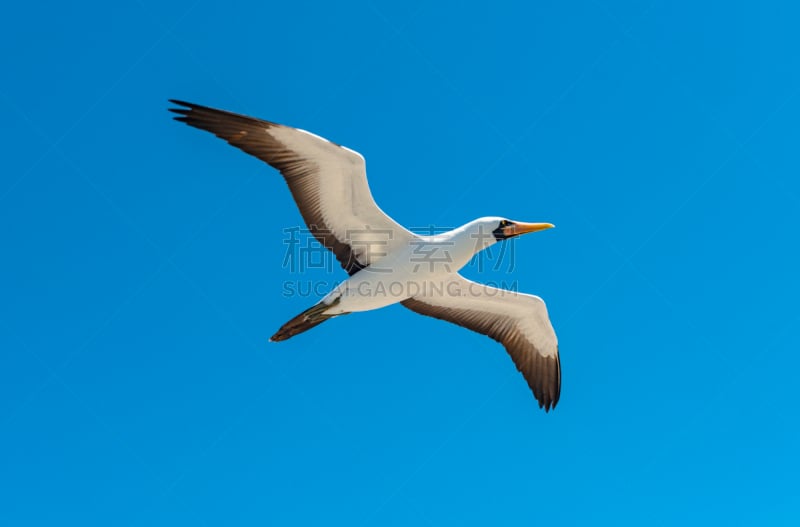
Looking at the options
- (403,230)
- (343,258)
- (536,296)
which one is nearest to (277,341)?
(343,258)

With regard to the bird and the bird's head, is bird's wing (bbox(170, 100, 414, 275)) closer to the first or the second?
the bird

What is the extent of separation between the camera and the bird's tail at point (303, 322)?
40.1 feet

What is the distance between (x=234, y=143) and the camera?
11.2 m

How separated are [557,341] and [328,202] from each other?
5339 millimetres

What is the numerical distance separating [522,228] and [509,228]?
24 centimetres

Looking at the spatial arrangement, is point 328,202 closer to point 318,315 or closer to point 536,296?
point 318,315

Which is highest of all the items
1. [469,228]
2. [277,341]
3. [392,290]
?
[469,228]

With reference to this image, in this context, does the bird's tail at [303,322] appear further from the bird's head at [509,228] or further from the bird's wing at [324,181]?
the bird's head at [509,228]

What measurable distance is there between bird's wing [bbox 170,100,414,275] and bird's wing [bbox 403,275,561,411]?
77.4 inches

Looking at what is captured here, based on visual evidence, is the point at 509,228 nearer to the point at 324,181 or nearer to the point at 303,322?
the point at 324,181

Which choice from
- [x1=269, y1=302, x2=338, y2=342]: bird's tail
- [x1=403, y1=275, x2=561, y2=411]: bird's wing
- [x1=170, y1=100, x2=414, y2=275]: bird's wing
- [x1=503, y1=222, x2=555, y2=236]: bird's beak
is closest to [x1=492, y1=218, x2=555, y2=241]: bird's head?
[x1=503, y1=222, x2=555, y2=236]: bird's beak

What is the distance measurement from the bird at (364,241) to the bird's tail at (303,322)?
17 millimetres

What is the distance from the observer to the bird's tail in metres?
12.2

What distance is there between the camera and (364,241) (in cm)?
1265
